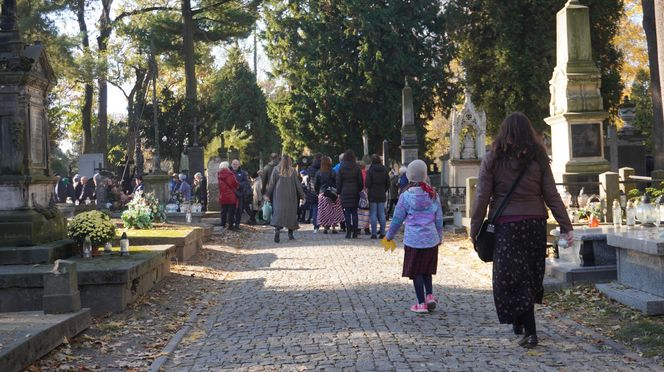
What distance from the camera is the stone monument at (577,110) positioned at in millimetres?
16328

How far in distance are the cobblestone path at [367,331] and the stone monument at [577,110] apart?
4.26 m

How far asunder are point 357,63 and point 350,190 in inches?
906

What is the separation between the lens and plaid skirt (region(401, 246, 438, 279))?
9.13 m

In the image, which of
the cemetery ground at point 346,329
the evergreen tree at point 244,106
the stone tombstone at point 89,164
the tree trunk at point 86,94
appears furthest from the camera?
the evergreen tree at point 244,106

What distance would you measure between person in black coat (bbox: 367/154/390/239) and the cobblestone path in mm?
6133

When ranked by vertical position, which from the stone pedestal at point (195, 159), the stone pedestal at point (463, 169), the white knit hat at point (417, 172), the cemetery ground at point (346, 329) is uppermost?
the stone pedestal at point (195, 159)

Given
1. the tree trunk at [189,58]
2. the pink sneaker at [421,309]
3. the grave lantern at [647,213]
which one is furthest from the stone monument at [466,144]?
the pink sneaker at [421,309]

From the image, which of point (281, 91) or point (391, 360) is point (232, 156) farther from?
point (391, 360)

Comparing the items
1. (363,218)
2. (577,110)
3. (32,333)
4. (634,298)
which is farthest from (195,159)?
(32,333)

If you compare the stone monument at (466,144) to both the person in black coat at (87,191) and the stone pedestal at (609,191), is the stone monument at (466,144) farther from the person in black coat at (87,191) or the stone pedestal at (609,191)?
the stone pedestal at (609,191)

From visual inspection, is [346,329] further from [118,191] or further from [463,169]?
[463,169]

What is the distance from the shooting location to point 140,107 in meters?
43.4

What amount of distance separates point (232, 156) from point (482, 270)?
22.5m

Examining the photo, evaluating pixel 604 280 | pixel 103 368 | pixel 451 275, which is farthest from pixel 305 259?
pixel 103 368
